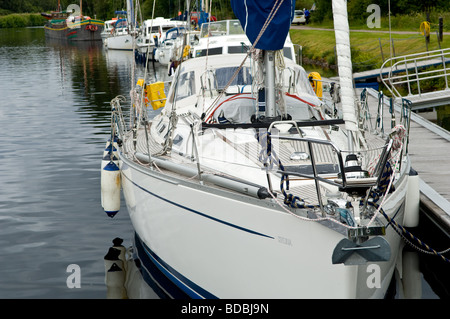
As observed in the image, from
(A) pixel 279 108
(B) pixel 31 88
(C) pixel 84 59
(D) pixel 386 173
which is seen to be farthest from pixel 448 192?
(C) pixel 84 59

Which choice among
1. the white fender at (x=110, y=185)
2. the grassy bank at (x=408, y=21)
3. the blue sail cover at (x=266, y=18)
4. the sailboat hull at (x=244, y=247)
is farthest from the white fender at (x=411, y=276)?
the grassy bank at (x=408, y=21)

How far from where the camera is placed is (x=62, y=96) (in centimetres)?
2505

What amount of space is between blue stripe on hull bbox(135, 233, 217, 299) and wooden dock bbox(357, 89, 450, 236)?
3.46 metres

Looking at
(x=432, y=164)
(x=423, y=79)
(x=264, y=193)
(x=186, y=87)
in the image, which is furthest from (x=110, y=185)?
(x=423, y=79)

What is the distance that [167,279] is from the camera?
838 centimetres

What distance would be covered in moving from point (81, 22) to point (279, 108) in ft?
202

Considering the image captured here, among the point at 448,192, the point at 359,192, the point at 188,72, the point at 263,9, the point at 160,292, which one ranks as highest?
the point at 263,9

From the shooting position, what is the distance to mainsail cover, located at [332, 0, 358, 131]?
5.81m

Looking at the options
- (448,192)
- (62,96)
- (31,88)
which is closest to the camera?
(448,192)

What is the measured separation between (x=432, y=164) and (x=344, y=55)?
583 centimetres

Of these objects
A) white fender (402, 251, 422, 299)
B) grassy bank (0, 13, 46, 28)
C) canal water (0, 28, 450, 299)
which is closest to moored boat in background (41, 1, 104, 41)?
grassy bank (0, 13, 46, 28)

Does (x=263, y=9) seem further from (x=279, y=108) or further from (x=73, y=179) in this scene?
(x=73, y=179)

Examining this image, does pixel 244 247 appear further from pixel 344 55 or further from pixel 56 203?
pixel 56 203

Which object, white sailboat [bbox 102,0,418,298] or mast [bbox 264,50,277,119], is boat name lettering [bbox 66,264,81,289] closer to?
white sailboat [bbox 102,0,418,298]
